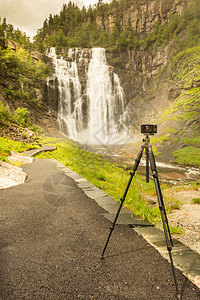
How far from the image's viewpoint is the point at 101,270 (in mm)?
2219

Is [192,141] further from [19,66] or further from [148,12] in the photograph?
[148,12]

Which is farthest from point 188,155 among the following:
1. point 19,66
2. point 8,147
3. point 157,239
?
point 19,66

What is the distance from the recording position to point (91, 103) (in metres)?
40.5

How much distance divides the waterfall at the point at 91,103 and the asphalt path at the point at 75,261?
109ft

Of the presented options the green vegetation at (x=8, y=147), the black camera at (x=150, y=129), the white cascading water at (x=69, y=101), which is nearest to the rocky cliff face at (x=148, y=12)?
the white cascading water at (x=69, y=101)

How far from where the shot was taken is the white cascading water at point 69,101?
122 feet

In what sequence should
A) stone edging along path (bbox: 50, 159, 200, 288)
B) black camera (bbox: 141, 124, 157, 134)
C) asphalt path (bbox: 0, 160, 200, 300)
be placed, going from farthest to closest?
black camera (bbox: 141, 124, 157, 134)
stone edging along path (bbox: 50, 159, 200, 288)
asphalt path (bbox: 0, 160, 200, 300)

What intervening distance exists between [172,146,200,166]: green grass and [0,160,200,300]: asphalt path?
1851cm

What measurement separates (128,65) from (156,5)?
77.8 ft

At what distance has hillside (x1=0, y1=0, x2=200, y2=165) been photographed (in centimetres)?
2712

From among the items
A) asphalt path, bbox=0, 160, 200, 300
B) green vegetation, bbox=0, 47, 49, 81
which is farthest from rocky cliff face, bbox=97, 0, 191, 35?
asphalt path, bbox=0, 160, 200, 300

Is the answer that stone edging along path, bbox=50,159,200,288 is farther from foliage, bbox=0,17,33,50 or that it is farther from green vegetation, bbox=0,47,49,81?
foliage, bbox=0,17,33,50

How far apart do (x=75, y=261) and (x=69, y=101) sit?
128 ft

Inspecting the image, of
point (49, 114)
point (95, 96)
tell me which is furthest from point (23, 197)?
point (95, 96)
